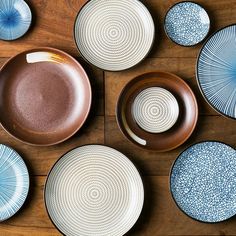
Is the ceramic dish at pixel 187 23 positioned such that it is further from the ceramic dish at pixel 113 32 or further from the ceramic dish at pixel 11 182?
the ceramic dish at pixel 11 182

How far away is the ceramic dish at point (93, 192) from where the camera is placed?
43.5 inches

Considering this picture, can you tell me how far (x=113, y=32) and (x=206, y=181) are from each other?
46 centimetres

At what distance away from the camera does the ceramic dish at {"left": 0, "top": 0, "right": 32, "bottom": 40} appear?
3.82 feet

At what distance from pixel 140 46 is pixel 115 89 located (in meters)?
0.13

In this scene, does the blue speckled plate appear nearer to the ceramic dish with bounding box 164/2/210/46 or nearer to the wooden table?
the wooden table

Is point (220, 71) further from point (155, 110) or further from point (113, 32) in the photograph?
point (113, 32)

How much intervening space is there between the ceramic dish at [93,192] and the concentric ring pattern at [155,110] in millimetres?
107

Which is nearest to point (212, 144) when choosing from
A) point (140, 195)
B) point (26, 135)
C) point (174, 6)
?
point (140, 195)

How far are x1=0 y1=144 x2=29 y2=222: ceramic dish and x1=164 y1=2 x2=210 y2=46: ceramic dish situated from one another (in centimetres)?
52

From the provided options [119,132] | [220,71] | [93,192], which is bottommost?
[93,192]

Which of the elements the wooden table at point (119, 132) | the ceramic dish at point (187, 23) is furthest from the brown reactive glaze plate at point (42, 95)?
the ceramic dish at point (187, 23)

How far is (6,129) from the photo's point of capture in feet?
3.74

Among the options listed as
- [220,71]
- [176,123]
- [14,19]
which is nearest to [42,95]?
[14,19]

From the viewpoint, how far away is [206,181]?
1.10m
